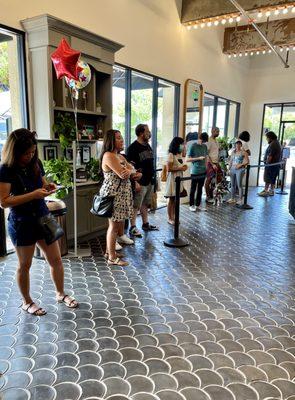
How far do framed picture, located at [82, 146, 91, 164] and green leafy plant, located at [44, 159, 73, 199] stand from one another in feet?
2.83

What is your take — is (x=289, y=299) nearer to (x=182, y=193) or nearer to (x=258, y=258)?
(x=258, y=258)

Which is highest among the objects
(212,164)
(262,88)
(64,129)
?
(262,88)

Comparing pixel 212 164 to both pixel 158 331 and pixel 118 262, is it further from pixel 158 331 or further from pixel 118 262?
pixel 158 331

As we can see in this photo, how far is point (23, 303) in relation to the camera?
2.72m

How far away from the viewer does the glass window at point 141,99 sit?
5.84m

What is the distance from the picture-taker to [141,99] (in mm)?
6086

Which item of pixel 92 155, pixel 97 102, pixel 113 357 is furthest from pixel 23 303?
pixel 97 102

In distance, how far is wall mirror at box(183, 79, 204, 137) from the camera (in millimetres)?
7199

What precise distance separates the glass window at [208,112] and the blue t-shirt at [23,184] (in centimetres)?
658

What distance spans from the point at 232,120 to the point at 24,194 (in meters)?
9.21

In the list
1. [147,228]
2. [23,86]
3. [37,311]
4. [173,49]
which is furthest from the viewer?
[173,49]

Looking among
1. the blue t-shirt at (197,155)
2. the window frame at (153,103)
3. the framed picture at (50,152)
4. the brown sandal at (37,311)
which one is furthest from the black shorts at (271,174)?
the brown sandal at (37,311)

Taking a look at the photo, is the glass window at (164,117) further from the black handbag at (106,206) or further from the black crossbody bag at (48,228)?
the black crossbody bag at (48,228)

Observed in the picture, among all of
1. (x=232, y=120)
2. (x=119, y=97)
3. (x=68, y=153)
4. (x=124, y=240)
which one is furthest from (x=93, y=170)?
(x=232, y=120)
